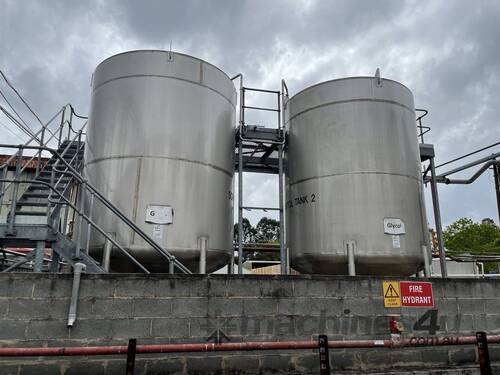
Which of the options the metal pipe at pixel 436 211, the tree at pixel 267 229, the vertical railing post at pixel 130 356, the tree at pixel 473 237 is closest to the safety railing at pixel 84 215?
the vertical railing post at pixel 130 356

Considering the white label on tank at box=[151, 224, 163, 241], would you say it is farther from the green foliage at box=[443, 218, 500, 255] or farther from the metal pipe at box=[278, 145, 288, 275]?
the green foliage at box=[443, 218, 500, 255]

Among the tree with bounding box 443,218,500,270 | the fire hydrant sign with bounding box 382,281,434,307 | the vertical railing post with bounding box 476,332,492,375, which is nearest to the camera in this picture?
the vertical railing post with bounding box 476,332,492,375

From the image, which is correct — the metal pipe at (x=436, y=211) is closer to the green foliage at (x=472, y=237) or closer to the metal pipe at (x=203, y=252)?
the metal pipe at (x=203, y=252)

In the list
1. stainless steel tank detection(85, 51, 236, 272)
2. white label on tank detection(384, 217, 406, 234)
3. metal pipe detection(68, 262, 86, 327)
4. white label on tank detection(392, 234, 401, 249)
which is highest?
stainless steel tank detection(85, 51, 236, 272)

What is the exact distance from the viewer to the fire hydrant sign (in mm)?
6000

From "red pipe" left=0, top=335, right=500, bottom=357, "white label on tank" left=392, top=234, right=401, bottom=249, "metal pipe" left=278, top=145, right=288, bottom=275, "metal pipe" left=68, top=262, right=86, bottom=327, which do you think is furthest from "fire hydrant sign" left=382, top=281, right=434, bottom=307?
"metal pipe" left=68, top=262, right=86, bottom=327

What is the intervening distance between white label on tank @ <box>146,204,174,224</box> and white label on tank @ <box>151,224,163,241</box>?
0.23 ft

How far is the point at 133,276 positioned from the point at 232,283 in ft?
4.27

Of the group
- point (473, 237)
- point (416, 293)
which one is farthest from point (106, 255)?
point (473, 237)

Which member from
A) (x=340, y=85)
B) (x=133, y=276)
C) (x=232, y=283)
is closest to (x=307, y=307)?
(x=232, y=283)

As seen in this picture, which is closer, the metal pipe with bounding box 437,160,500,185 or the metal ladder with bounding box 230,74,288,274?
the metal ladder with bounding box 230,74,288,274

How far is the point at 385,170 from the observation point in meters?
7.54

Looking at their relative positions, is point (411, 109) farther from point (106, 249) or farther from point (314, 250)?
point (106, 249)

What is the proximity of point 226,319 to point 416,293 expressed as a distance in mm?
2971
